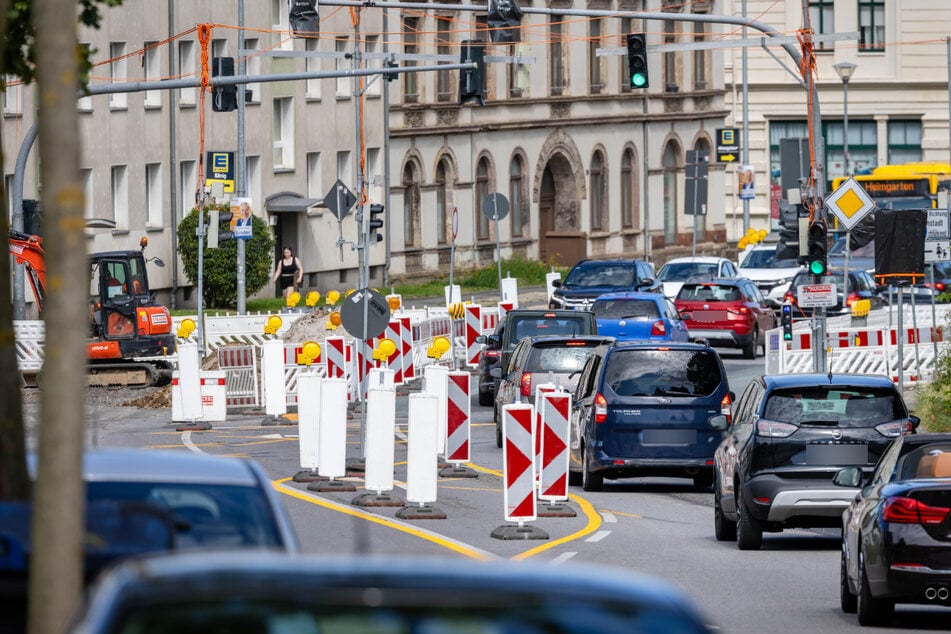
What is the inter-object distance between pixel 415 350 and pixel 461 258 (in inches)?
1163

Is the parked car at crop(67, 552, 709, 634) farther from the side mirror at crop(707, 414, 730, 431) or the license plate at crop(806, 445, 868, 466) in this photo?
the side mirror at crop(707, 414, 730, 431)

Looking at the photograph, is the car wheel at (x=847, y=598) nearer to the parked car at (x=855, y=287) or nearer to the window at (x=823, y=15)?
the parked car at (x=855, y=287)

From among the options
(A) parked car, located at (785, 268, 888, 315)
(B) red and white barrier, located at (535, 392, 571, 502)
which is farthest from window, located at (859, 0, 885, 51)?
(B) red and white barrier, located at (535, 392, 571, 502)

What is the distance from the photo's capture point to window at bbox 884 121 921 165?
88.6 m

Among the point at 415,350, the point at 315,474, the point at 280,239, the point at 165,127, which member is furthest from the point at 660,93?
the point at 315,474

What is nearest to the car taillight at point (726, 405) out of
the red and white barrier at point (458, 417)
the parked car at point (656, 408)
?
the parked car at point (656, 408)

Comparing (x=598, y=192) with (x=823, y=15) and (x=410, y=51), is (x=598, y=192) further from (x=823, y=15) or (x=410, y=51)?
(x=823, y=15)

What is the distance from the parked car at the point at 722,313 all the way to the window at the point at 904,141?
46919 mm

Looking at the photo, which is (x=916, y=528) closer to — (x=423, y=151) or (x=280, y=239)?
(x=280, y=239)

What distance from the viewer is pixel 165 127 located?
55312 mm

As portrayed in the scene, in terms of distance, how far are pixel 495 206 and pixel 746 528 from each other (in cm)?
3066

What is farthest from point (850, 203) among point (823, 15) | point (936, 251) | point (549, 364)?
point (823, 15)

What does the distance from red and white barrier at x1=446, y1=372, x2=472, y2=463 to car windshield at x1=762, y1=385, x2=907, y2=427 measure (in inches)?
231

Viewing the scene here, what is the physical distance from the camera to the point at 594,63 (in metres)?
76.6
